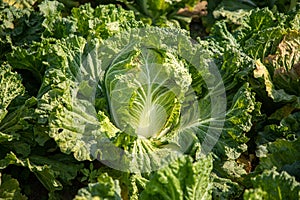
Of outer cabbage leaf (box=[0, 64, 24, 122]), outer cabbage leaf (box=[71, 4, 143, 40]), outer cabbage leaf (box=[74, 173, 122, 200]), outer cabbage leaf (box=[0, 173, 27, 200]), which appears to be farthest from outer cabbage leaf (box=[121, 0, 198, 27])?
outer cabbage leaf (box=[74, 173, 122, 200])

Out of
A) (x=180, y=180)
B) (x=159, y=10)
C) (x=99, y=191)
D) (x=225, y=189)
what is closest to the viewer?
(x=99, y=191)

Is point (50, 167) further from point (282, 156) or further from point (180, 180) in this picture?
point (282, 156)

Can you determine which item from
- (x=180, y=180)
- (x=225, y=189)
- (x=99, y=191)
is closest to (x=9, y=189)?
(x=99, y=191)

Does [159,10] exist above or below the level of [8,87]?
above

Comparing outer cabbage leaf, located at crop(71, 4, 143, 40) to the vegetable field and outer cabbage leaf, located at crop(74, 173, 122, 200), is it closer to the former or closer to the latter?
the vegetable field

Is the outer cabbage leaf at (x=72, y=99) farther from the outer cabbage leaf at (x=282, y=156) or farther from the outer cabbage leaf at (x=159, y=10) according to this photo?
the outer cabbage leaf at (x=159, y=10)

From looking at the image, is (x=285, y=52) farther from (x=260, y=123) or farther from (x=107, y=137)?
(x=107, y=137)

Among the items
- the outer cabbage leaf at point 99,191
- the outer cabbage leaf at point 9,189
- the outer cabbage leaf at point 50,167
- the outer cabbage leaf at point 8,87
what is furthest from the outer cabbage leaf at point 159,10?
the outer cabbage leaf at point 99,191

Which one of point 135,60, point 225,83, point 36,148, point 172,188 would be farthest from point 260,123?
point 36,148

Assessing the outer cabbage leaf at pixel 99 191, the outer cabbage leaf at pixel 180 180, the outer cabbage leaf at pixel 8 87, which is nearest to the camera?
the outer cabbage leaf at pixel 99 191
